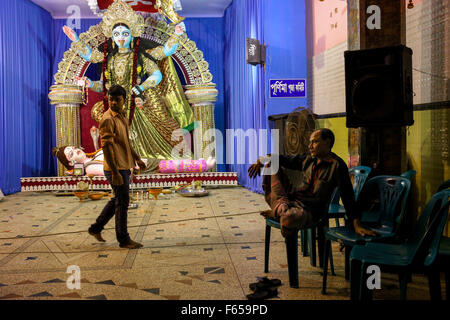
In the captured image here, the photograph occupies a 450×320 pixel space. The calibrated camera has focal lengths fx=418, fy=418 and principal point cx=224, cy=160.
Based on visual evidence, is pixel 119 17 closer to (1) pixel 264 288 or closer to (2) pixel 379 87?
(2) pixel 379 87

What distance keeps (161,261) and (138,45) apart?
6721 mm

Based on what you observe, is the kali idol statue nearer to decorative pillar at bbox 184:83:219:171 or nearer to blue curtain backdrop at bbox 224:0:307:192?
decorative pillar at bbox 184:83:219:171

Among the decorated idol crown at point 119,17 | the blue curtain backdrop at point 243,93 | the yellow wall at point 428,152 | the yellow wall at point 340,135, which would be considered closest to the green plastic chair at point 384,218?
the yellow wall at point 428,152

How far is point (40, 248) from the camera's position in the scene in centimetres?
387

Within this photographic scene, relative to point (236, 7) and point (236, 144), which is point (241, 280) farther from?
point (236, 7)

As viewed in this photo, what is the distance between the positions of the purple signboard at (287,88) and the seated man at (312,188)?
4020 mm

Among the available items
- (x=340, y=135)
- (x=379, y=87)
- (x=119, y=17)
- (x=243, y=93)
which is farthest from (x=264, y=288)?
(x=119, y=17)

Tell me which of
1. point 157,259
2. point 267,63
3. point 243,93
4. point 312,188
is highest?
point 267,63

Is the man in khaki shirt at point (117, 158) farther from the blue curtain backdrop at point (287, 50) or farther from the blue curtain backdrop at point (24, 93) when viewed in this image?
the blue curtain backdrop at point (24, 93)

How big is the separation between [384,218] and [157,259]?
1808 mm

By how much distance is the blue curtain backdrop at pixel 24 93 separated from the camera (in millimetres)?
7945

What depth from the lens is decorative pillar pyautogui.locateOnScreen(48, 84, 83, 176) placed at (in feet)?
29.6

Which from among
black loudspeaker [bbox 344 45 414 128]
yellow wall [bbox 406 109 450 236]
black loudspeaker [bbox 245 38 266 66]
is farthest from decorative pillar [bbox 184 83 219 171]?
black loudspeaker [bbox 344 45 414 128]

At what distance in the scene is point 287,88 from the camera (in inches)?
267
